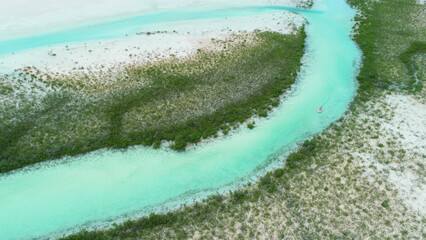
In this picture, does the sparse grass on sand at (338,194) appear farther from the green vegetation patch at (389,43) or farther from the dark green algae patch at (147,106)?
the dark green algae patch at (147,106)

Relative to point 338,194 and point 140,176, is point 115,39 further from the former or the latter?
point 338,194

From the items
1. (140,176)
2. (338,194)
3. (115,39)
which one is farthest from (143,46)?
(338,194)

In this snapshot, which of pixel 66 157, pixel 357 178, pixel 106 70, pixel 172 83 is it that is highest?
pixel 106 70

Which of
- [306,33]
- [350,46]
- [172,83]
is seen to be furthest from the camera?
[306,33]

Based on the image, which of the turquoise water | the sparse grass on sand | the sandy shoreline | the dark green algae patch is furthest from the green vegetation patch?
the sandy shoreline

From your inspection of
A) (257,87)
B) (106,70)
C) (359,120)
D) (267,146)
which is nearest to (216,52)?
(257,87)

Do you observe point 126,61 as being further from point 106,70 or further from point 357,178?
point 357,178
